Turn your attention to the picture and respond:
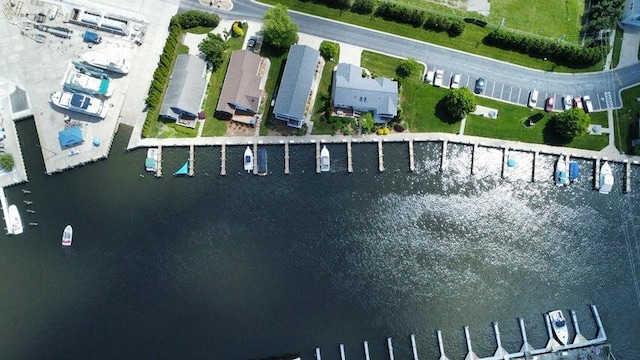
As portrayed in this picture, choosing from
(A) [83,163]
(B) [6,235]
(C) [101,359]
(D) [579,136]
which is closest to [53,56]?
(A) [83,163]

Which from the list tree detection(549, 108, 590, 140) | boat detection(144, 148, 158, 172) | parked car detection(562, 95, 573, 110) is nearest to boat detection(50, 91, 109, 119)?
boat detection(144, 148, 158, 172)

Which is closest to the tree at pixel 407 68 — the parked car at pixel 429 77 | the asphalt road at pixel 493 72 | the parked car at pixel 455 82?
the parked car at pixel 429 77

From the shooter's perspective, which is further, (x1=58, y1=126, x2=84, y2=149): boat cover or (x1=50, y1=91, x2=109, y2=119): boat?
(x1=50, y1=91, x2=109, y2=119): boat

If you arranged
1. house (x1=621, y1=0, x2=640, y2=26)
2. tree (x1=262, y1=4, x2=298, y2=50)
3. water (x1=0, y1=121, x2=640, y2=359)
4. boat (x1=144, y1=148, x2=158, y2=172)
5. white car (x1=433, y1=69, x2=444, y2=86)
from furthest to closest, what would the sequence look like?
white car (x1=433, y1=69, x2=444, y2=86) < house (x1=621, y1=0, x2=640, y2=26) < boat (x1=144, y1=148, x2=158, y2=172) < tree (x1=262, y1=4, x2=298, y2=50) < water (x1=0, y1=121, x2=640, y2=359)

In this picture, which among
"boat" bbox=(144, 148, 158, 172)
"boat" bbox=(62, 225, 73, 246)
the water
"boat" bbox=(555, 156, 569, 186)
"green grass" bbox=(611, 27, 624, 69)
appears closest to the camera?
the water

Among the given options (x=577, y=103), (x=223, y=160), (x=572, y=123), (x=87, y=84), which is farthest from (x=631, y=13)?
(x=87, y=84)

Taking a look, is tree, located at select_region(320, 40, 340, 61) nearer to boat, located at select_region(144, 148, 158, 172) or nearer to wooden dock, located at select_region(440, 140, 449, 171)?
wooden dock, located at select_region(440, 140, 449, 171)

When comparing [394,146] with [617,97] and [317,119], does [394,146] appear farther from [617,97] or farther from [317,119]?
[617,97]
